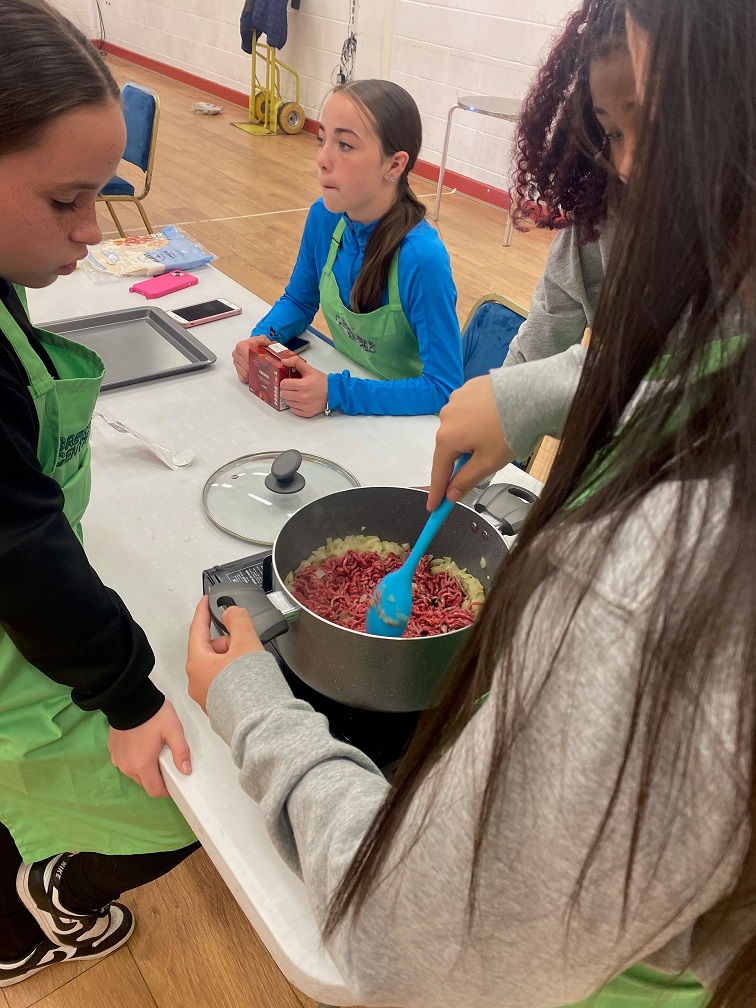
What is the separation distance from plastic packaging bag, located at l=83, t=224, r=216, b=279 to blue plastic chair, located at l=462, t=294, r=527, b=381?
65cm

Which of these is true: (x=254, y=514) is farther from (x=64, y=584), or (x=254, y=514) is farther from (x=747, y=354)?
(x=747, y=354)

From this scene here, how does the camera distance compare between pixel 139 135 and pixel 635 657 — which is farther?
pixel 139 135

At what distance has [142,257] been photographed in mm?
1651

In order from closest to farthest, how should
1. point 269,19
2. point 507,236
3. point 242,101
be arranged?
point 507,236 < point 269,19 < point 242,101

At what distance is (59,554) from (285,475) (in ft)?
1.29

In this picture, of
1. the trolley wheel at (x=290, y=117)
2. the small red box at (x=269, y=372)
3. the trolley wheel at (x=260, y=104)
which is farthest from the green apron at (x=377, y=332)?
the trolley wheel at (x=260, y=104)

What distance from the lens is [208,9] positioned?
5691 millimetres

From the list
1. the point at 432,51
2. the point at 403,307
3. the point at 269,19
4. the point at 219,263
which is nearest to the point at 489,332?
the point at 403,307

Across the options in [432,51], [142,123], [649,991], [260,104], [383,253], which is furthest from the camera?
[260,104]

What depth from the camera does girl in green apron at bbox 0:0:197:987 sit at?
633 millimetres

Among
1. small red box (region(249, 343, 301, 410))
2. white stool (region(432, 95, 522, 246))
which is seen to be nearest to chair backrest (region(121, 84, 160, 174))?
white stool (region(432, 95, 522, 246))

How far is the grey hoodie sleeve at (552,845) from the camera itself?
1.11 ft

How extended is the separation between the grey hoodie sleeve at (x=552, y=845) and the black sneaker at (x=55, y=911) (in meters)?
0.65

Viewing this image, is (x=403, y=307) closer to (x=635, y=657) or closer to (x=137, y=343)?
(x=137, y=343)
